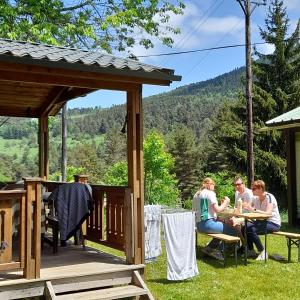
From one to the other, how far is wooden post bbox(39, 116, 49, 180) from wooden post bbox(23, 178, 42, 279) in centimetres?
478

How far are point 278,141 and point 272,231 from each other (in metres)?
21.4

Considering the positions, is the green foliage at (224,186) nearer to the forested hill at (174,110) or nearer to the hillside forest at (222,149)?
the hillside forest at (222,149)

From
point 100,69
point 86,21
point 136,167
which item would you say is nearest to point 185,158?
point 86,21

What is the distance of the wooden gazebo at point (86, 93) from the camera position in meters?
5.10

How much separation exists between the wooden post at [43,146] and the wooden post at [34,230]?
4.78 m

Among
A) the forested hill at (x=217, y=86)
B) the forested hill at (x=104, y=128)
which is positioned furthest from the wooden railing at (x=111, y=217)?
the forested hill at (x=217, y=86)

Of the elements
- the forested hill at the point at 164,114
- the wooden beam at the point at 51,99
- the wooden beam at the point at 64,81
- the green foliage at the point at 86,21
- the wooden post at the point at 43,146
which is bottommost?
the wooden post at the point at 43,146

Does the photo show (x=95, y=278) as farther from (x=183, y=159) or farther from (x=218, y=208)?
(x=183, y=159)

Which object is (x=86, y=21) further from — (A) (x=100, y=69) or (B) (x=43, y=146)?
(A) (x=100, y=69)

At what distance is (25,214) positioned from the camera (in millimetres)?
5172

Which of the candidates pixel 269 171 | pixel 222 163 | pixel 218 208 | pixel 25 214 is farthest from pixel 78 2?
pixel 222 163

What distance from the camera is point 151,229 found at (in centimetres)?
750

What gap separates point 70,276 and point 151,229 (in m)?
2.45

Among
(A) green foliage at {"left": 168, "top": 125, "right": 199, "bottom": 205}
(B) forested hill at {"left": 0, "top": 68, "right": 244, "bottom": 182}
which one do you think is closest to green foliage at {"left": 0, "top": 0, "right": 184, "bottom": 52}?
(A) green foliage at {"left": 168, "top": 125, "right": 199, "bottom": 205}
